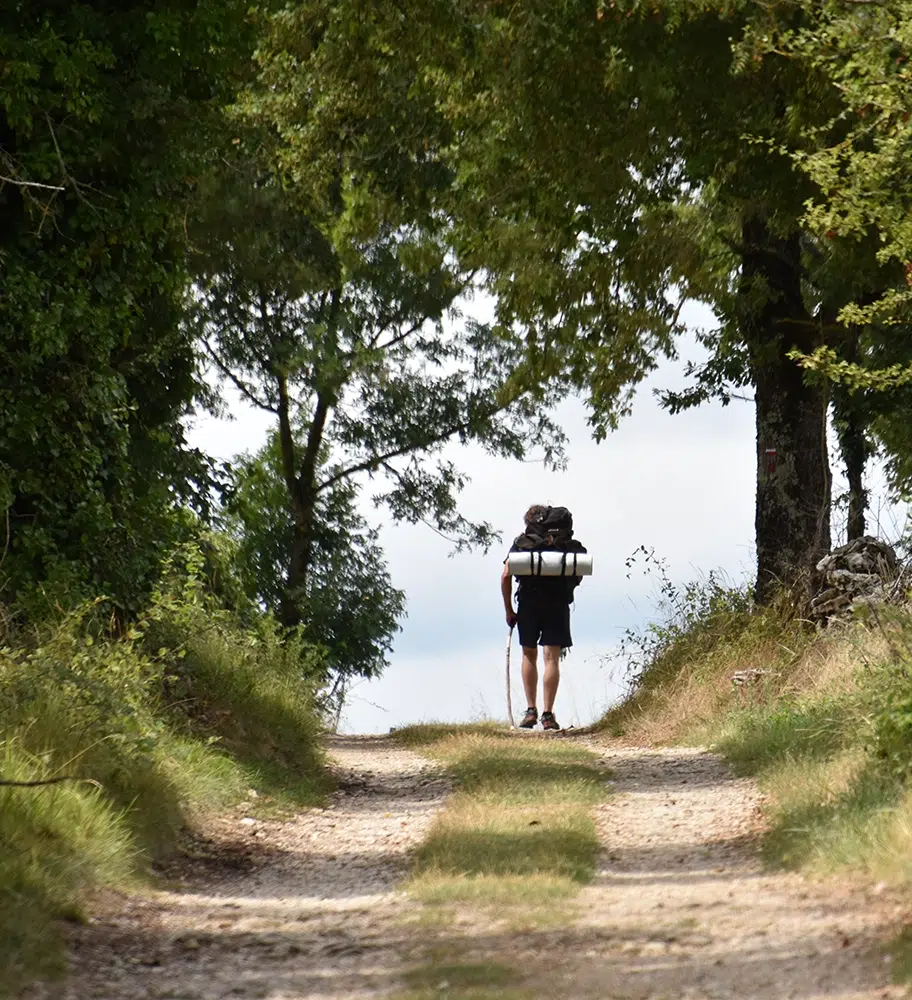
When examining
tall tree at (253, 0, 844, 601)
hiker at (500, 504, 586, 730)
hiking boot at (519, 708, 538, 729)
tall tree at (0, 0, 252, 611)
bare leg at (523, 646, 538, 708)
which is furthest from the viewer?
hiking boot at (519, 708, 538, 729)

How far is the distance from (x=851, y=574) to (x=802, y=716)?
338 cm

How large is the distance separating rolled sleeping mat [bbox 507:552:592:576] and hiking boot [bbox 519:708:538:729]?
175 centimetres

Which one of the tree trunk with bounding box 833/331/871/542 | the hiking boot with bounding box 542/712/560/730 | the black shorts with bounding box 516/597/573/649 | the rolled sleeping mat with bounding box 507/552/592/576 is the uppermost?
the tree trunk with bounding box 833/331/871/542

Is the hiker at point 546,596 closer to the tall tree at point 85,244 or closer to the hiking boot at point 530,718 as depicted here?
the hiking boot at point 530,718

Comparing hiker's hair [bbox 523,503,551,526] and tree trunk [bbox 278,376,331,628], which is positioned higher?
tree trunk [bbox 278,376,331,628]

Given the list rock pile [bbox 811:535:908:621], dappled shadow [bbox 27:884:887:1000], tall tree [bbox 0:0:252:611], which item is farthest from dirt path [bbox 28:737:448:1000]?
rock pile [bbox 811:535:908:621]

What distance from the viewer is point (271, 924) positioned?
6.83 meters

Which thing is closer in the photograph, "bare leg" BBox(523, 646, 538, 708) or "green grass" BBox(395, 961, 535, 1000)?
"green grass" BBox(395, 961, 535, 1000)

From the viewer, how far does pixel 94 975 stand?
6.01 metres

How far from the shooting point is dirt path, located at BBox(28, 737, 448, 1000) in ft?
18.8

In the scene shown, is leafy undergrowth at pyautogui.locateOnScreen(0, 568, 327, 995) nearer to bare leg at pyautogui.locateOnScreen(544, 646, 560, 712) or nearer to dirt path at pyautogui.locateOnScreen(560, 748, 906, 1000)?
dirt path at pyautogui.locateOnScreen(560, 748, 906, 1000)

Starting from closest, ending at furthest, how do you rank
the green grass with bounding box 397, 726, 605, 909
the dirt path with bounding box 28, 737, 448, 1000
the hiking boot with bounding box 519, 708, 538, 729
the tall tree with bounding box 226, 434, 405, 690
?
Result: the dirt path with bounding box 28, 737, 448, 1000, the green grass with bounding box 397, 726, 605, 909, the hiking boot with bounding box 519, 708, 538, 729, the tall tree with bounding box 226, 434, 405, 690

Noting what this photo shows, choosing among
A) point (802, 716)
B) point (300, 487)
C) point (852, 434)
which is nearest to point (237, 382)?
point (300, 487)

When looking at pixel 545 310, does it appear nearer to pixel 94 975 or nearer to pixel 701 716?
pixel 701 716
